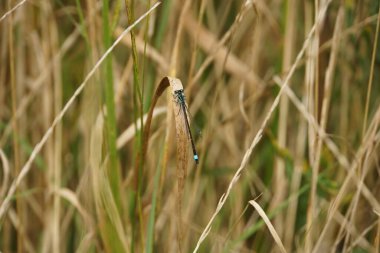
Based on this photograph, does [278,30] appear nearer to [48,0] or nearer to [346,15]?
[346,15]

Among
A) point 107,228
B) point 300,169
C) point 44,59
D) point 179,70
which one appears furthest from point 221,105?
point 107,228

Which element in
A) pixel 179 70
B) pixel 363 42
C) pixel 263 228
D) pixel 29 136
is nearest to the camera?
pixel 263 228

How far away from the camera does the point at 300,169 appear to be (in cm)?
124

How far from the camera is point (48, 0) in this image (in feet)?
4.28

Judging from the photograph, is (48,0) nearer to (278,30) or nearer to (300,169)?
(278,30)

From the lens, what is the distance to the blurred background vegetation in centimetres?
102

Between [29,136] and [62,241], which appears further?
[29,136]

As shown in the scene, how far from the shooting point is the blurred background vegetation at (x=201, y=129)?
1.02 m

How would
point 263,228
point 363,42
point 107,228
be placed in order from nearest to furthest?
point 107,228 < point 263,228 < point 363,42

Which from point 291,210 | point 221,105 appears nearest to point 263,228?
point 291,210

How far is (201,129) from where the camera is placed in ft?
4.55

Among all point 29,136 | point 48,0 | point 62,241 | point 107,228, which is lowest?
point 107,228

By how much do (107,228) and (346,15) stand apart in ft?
2.06

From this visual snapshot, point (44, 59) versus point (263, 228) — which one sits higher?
point (44, 59)
